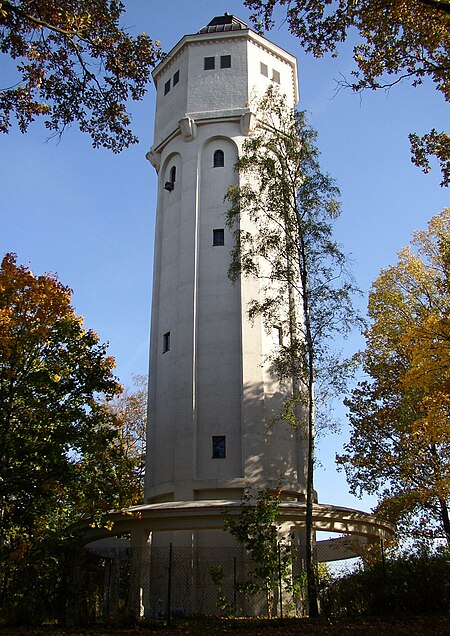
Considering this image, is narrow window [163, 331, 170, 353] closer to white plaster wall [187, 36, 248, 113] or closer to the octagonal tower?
the octagonal tower

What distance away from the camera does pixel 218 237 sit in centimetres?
2586

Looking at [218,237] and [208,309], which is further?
[218,237]

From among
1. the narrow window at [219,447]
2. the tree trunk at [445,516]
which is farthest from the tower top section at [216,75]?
the tree trunk at [445,516]

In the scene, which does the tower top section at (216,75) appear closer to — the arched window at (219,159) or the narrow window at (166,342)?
the arched window at (219,159)

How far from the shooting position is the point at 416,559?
15312 mm

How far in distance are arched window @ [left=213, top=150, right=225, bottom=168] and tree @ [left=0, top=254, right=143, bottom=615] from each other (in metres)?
10.6

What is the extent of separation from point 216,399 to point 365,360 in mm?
6384

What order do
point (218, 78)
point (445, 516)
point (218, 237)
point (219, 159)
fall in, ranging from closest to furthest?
point (445, 516)
point (218, 237)
point (219, 159)
point (218, 78)

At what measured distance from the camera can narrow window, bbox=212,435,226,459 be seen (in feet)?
72.9

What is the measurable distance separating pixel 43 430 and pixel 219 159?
15.0 metres

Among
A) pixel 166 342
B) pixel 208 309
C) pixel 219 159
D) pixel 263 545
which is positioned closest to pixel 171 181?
pixel 219 159

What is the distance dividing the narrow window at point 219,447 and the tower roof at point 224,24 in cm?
1950

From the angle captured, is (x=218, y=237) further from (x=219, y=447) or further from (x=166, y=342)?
(x=219, y=447)

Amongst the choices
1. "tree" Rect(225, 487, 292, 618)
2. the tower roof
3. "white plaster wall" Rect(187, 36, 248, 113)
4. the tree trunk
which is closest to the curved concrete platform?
"tree" Rect(225, 487, 292, 618)
